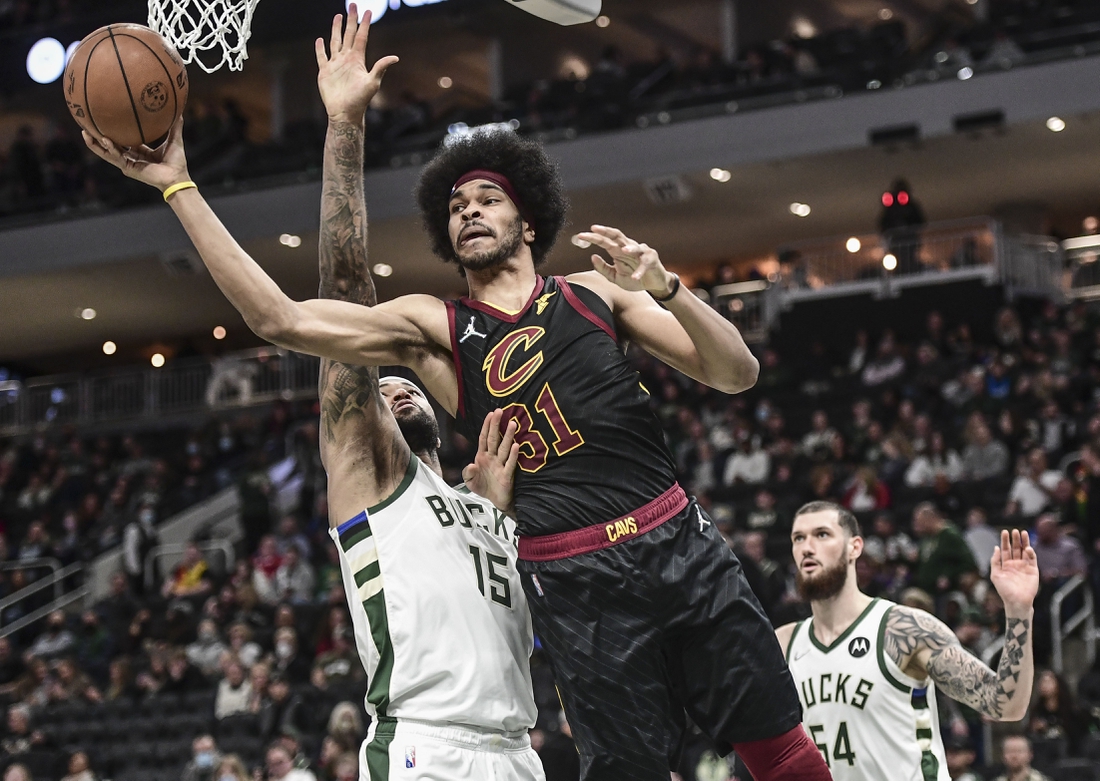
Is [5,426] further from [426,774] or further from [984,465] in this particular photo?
[426,774]

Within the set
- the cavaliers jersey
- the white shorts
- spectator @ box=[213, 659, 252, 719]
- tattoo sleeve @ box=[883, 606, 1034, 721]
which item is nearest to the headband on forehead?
the cavaliers jersey

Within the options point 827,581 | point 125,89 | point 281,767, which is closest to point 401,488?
point 125,89

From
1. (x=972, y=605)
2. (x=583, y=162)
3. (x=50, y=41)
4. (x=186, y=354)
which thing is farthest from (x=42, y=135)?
(x=972, y=605)

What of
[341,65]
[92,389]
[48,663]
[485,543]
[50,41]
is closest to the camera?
[341,65]

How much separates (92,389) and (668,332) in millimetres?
23819

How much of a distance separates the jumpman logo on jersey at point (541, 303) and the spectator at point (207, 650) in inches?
474

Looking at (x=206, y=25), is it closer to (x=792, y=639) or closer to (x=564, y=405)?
(x=564, y=405)

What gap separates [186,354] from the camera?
2962cm

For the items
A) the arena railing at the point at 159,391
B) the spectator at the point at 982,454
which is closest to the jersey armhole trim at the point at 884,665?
the spectator at the point at 982,454

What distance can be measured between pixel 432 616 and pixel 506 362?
32.5 inches

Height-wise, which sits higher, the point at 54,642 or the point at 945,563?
the point at 945,563

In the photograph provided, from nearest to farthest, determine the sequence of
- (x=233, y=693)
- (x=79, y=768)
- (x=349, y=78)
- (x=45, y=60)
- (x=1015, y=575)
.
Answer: (x=349, y=78) < (x=1015, y=575) < (x=79, y=768) < (x=233, y=693) < (x=45, y=60)

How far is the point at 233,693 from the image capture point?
1402cm

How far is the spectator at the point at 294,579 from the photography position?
53.7 feet
